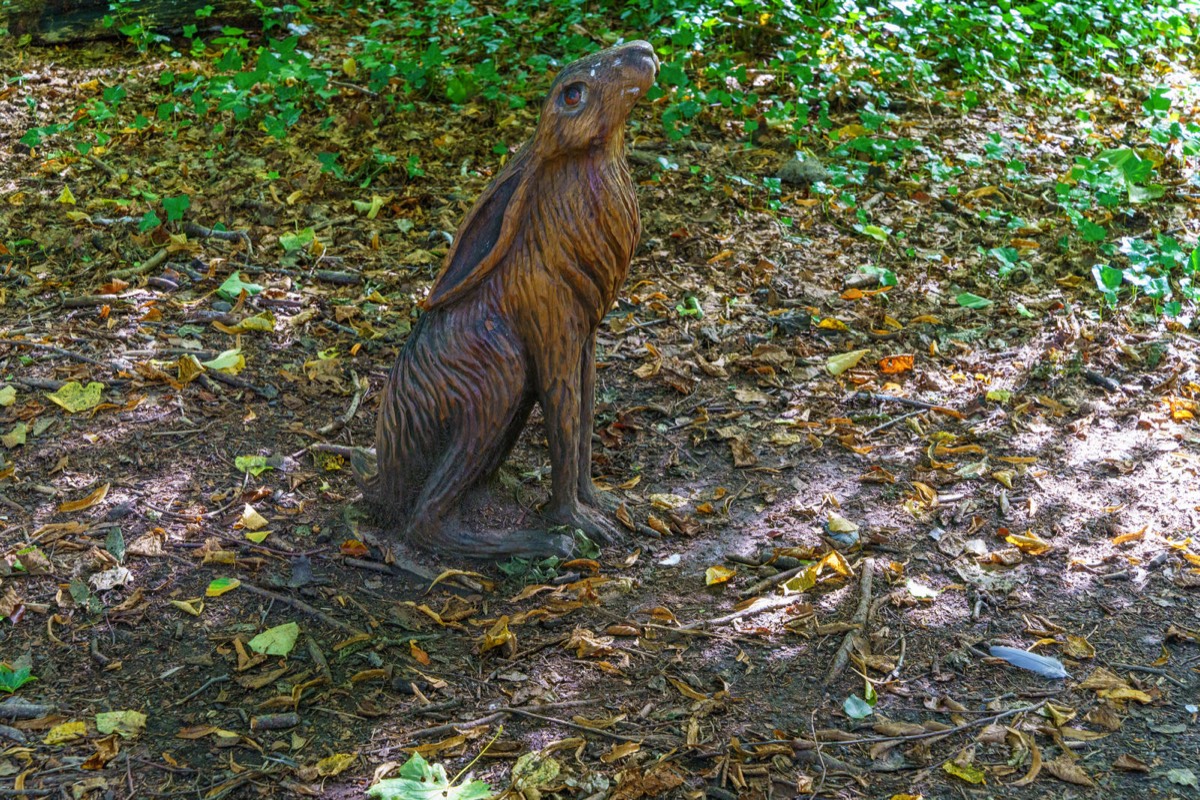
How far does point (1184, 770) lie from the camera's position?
3.17 m

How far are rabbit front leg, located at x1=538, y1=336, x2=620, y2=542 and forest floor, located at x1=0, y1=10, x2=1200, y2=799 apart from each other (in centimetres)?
15

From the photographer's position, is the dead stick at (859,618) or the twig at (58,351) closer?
the dead stick at (859,618)

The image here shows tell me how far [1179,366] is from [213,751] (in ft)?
15.5

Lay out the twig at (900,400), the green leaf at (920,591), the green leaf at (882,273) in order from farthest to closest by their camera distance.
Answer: the green leaf at (882,273) → the twig at (900,400) → the green leaf at (920,591)

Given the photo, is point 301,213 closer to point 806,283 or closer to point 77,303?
point 77,303

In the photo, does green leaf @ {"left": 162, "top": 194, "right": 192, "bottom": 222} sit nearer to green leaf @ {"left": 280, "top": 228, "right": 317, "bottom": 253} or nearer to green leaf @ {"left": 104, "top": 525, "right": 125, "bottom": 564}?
green leaf @ {"left": 280, "top": 228, "right": 317, "bottom": 253}

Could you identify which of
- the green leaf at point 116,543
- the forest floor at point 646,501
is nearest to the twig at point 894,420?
the forest floor at point 646,501

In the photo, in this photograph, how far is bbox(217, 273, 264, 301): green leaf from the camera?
5.83 metres

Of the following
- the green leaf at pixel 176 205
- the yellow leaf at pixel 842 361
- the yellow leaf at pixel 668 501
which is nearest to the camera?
the yellow leaf at pixel 668 501

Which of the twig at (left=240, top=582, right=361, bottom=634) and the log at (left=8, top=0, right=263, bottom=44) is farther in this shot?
the log at (left=8, top=0, right=263, bottom=44)

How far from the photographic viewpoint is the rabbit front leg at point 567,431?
3822 millimetres

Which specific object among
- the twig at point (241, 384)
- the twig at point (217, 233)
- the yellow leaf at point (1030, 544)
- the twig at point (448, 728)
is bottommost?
the twig at point (448, 728)

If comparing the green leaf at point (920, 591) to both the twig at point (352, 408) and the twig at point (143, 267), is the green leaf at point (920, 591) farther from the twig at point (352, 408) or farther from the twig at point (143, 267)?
the twig at point (143, 267)

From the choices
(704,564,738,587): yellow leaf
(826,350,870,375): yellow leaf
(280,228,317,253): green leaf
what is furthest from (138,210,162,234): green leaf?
(704,564,738,587): yellow leaf
